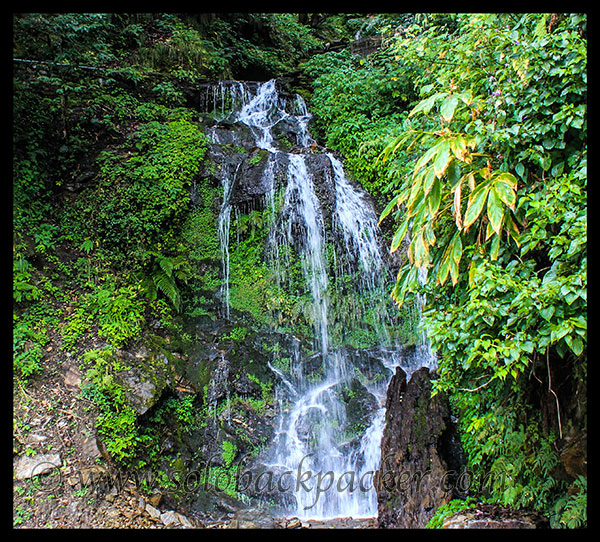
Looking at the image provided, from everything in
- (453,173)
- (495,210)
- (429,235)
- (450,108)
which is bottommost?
(429,235)

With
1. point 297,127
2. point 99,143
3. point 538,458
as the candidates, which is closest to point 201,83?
point 297,127

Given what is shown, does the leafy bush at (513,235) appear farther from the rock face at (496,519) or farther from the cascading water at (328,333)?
the cascading water at (328,333)

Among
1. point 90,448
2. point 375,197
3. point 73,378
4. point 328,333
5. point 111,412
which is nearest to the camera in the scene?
point 90,448

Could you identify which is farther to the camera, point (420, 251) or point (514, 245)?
point (420, 251)

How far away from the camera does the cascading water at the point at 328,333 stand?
5.85 metres

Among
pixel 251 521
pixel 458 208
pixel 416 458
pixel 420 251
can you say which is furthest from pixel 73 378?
pixel 458 208

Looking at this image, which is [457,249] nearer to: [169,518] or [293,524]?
[293,524]

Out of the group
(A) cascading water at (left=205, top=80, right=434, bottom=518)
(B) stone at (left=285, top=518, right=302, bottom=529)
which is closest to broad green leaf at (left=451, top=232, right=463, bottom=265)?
(A) cascading water at (left=205, top=80, right=434, bottom=518)

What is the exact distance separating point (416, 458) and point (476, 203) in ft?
10.4

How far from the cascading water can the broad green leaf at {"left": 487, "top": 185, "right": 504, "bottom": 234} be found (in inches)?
158

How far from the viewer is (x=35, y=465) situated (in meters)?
4.40

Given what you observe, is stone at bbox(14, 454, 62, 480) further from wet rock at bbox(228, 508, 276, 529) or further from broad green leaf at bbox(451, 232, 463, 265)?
broad green leaf at bbox(451, 232, 463, 265)

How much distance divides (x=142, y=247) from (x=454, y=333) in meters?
5.56
